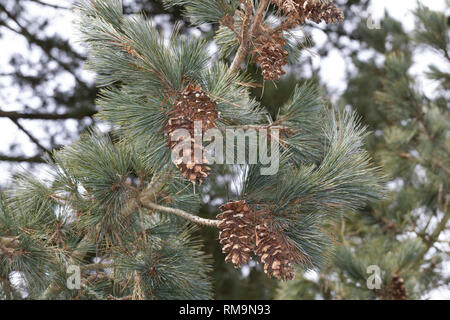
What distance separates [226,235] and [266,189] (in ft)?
0.55

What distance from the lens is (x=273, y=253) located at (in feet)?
3.50

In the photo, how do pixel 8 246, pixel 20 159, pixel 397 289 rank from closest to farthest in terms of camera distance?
pixel 8 246
pixel 397 289
pixel 20 159

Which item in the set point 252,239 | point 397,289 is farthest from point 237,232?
point 397,289

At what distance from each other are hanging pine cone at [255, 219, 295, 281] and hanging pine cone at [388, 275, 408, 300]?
133cm

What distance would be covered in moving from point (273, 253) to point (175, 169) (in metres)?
0.33

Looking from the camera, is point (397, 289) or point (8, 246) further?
point (397, 289)

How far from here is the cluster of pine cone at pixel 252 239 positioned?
3.48 feet

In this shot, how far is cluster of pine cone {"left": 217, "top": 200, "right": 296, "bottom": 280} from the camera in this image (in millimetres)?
1061

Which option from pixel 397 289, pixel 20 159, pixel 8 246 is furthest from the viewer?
pixel 20 159

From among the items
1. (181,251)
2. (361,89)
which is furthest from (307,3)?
(361,89)

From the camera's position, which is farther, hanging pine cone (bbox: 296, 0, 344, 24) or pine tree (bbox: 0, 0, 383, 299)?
hanging pine cone (bbox: 296, 0, 344, 24)

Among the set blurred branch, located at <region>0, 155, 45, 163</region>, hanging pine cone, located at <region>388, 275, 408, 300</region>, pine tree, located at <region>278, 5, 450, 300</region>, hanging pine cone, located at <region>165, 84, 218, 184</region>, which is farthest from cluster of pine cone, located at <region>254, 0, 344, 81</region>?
blurred branch, located at <region>0, 155, 45, 163</region>

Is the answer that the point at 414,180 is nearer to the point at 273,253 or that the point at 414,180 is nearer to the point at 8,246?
the point at 273,253

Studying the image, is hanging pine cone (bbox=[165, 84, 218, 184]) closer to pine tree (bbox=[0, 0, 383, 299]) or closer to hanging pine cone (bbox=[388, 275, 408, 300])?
pine tree (bbox=[0, 0, 383, 299])
